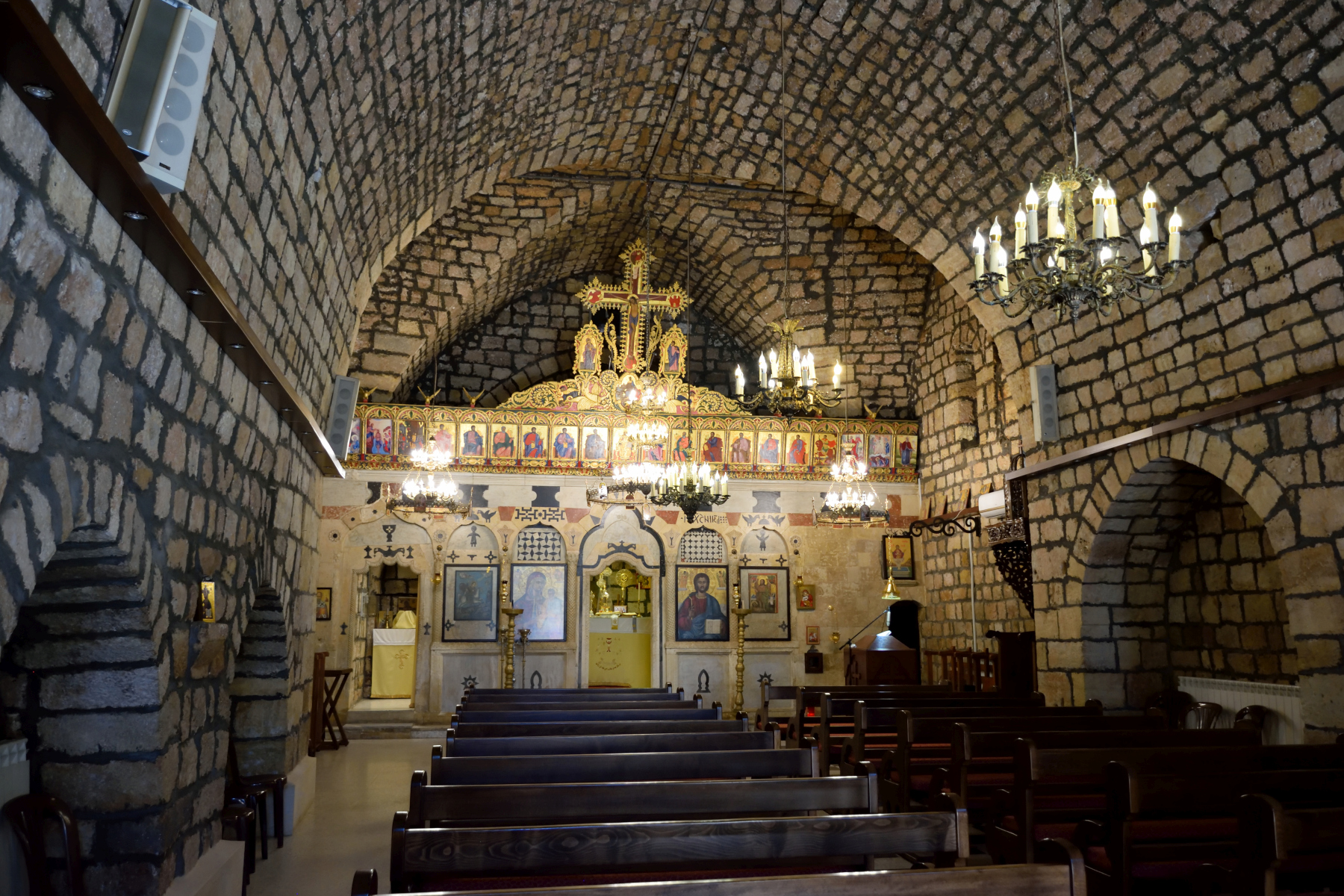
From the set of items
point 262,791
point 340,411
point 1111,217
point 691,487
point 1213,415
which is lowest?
point 262,791

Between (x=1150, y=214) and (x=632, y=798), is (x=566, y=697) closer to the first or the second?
(x=632, y=798)

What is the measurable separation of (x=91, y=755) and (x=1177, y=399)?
6984mm

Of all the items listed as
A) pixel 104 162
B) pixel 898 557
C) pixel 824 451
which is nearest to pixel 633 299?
pixel 824 451

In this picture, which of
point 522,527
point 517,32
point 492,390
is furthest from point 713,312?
point 517,32

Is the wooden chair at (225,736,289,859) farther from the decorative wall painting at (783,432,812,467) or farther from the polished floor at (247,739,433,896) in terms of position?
the decorative wall painting at (783,432,812,467)

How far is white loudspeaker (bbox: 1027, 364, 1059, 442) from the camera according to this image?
27.0 ft

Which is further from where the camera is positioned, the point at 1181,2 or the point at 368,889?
the point at 1181,2

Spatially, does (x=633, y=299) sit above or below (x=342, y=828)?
above

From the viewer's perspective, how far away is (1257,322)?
6.04 meters

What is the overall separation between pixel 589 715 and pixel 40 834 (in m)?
3.67

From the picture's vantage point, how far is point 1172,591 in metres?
8.20

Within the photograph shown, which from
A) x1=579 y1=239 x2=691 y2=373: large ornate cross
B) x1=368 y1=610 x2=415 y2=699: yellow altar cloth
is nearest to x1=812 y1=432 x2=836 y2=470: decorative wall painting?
x1=579 y1=239 x2=691 y2=373: large ornate cross

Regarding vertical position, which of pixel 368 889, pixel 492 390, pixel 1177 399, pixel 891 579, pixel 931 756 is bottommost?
pixel 931 756

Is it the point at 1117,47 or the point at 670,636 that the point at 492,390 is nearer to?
the point at 670,636
